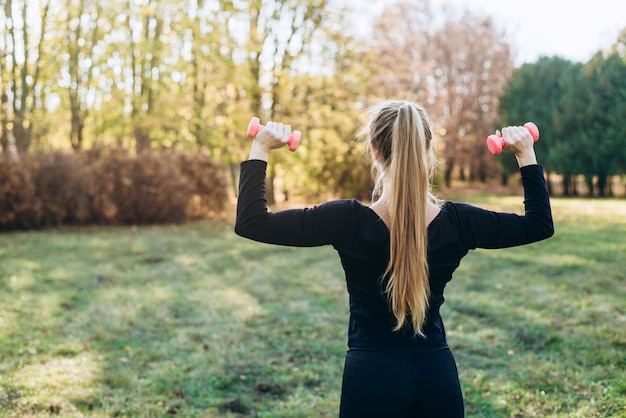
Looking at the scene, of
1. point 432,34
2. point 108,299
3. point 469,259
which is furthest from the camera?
point 432,34

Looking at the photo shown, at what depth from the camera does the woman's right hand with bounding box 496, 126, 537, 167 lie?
2.14 meters

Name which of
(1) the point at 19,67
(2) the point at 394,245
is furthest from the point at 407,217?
(1) the point at 19,67

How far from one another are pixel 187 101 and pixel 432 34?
16.9 meters

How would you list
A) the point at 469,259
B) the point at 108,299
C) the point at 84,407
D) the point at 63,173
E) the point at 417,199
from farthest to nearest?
the point at 63,173 < the point at 469,259 < the point at 108,299 < the point at 84,407 < the point at 417,199

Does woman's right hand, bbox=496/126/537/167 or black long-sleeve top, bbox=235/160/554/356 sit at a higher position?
woman's right hand, bbox=496/126/537/167

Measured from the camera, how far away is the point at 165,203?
14625 mm

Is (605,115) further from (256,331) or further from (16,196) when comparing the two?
(256,331)

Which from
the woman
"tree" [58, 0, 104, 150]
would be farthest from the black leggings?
"tree" [58, 0, 104, 150]

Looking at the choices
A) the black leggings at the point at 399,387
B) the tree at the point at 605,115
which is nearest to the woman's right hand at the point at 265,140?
the black leggings at the point at 399,387

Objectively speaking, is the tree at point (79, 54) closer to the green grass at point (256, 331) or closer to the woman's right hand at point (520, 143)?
the green grass at point (256, 331)

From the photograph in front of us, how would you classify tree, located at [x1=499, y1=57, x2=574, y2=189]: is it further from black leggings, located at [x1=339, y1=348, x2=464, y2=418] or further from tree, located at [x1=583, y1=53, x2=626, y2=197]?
black leggings, located at [x1=339, y1=348, x2=464, y2=418]

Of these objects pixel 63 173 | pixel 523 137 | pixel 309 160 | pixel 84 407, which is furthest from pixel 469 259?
pixel 309 160

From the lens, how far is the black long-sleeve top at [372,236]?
1.99 m

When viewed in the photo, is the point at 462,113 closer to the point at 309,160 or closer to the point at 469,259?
the point at 309,160
